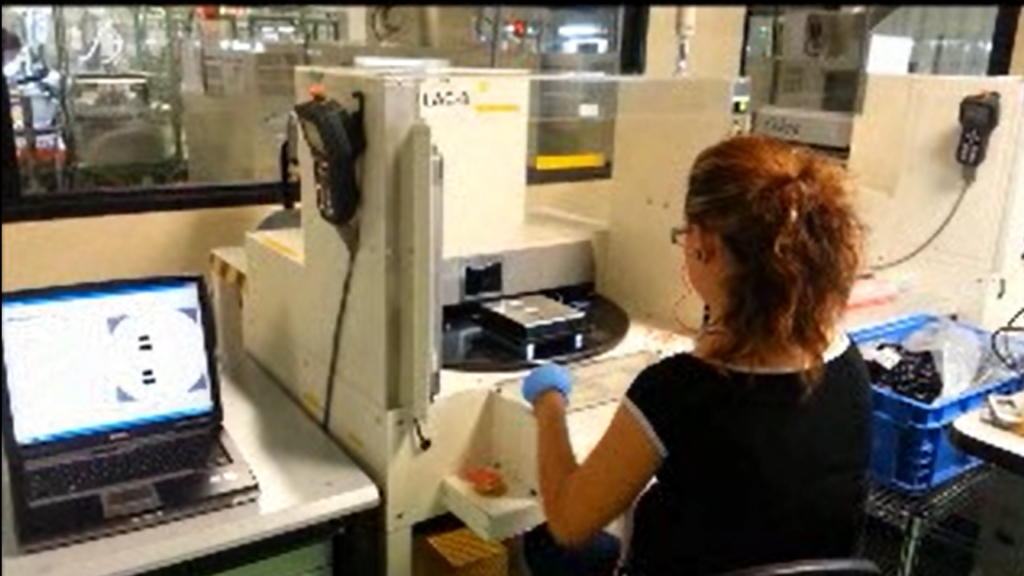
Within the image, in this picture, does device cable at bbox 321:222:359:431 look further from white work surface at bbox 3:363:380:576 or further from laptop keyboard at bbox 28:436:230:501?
laptop keyboard at bbox 28:436:230:501

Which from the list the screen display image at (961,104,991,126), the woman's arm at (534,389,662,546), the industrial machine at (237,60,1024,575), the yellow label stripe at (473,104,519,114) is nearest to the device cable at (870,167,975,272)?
the industrial machine at (237,60,1024,575)

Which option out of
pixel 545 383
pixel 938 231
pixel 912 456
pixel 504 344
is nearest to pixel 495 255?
pixel 504 344

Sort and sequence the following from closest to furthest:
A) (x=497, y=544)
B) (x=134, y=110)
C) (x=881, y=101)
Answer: (x=497, y=544), (x=881, y=101), (x=134, y=110)

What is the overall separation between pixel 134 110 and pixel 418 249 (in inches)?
58.0

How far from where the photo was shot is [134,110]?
2434 mm

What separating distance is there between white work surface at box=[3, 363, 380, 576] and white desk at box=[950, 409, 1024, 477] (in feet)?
3.56

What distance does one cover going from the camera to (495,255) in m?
1.90

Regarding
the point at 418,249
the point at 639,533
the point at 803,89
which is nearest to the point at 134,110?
the point at 418,249

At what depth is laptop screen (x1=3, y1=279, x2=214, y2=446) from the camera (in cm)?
140

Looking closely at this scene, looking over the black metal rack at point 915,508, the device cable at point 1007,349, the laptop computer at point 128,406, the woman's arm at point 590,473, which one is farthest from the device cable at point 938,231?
the laptop computer at point 128,406

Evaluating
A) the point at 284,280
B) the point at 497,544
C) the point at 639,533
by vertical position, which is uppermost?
the point at 284,280

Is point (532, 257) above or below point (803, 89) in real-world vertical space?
below

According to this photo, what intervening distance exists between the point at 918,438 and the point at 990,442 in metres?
0.22

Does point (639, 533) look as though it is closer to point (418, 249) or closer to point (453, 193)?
point (418, 249)
